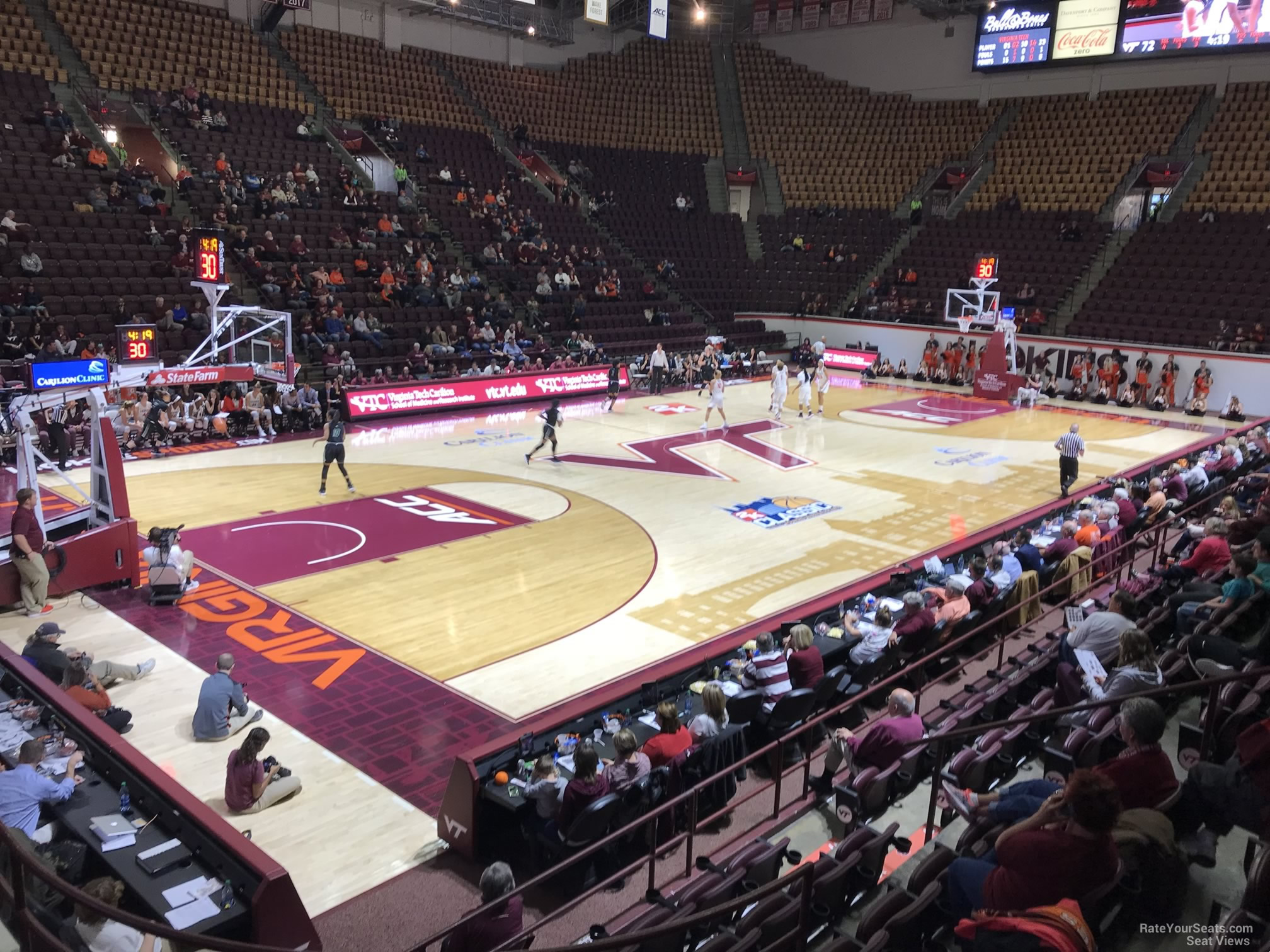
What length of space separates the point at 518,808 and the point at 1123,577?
9.09 meters

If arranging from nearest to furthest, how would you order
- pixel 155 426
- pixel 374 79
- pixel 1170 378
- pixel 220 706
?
pixel 220 706 < pixel 155 426 < pixel 1170 378 < pixel 374 79

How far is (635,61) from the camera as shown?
1735 inches

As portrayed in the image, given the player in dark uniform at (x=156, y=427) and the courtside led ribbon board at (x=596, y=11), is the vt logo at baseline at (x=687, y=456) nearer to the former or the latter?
the player in dark uniform at (x=156, y=427)

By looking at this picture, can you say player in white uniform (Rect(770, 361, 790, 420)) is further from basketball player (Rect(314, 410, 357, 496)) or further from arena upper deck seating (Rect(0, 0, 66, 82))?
arena upper deck seating (Rect(0, 0, 66, 82))

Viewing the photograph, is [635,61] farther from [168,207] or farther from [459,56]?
[168,207]

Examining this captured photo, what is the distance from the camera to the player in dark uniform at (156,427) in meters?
19.8

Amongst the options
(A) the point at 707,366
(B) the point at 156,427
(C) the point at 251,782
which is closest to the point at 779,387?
(A) the point at 707,366

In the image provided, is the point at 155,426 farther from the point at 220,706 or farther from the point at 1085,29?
the point at 1085,29

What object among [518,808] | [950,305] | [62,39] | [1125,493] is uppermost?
[62,39]

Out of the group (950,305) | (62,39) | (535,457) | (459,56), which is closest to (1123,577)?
(535,457)

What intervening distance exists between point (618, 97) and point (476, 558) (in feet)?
110

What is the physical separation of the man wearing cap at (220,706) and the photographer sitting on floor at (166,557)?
3.36 metres

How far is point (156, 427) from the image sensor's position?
19.9m

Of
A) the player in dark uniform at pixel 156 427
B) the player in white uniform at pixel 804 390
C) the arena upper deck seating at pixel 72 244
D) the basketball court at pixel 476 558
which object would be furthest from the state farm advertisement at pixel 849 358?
the player in dark uniform at pixel 156 427
